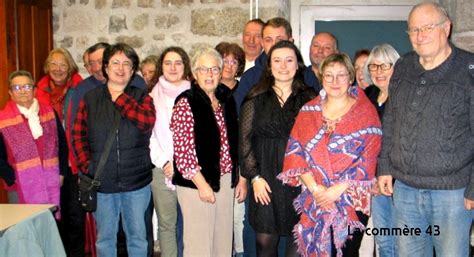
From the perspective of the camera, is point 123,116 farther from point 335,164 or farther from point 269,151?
point 335,164

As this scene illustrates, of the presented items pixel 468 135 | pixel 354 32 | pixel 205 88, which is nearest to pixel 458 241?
pixel 468 135

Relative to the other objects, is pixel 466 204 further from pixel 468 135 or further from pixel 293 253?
pixel 293 253

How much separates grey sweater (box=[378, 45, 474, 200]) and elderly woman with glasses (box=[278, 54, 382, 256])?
0.22m

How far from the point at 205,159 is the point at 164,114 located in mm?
542

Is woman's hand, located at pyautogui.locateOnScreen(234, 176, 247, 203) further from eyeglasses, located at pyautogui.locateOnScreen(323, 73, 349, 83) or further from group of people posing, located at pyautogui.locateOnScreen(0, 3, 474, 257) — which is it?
eyeglasses, located at pyautogui.locateOnScreen(323, 73, 349, 83)

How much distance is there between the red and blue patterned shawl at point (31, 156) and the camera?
3.40 metres

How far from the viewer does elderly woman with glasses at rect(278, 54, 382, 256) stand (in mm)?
2627

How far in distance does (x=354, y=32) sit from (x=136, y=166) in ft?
9.31

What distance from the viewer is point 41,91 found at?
3.93m

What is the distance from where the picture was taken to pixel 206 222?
9.54 feet

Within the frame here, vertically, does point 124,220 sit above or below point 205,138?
below

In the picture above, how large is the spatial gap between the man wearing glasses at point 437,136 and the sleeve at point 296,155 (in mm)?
465

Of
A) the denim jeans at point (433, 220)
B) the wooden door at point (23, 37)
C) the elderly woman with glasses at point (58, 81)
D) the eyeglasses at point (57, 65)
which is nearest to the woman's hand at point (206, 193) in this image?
the denim jeans at point (433, 220)

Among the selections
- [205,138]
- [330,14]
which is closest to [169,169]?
[205,138]
